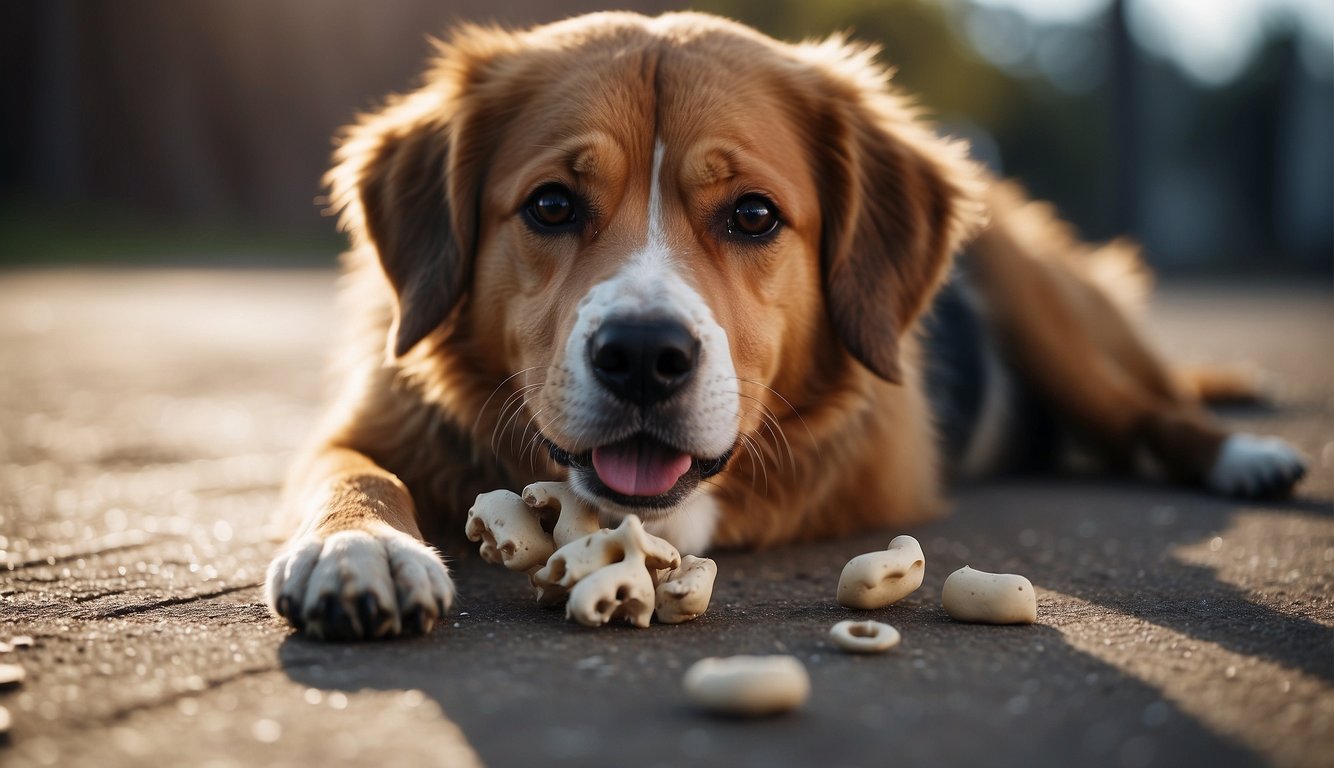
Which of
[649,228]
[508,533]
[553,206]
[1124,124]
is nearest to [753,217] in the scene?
[649,228]

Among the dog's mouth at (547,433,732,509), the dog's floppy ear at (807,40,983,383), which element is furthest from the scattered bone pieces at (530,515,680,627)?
the dog's floppy ear at (807,40,983,383)

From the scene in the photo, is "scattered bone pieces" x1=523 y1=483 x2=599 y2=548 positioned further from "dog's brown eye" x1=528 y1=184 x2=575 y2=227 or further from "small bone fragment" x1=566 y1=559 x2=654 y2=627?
"dog's brown eye" x1=528 y1=184 x2=575 y2=227

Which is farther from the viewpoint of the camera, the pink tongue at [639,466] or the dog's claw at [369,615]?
the pink tongue at [639,466]

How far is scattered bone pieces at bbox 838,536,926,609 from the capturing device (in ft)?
7.93

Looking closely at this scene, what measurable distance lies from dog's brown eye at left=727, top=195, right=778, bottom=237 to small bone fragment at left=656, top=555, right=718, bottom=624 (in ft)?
3.20

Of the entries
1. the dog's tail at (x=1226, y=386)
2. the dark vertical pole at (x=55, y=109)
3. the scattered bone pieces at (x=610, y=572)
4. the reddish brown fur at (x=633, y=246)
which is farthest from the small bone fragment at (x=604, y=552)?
the dark vertical pole at (x=55, y=109)

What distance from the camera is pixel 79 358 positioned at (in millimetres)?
6914

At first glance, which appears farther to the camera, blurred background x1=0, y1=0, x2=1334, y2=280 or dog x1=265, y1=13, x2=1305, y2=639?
blurred background x1=0, y1=0, x2=1334, y2=280

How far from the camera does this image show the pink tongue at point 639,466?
262 cm

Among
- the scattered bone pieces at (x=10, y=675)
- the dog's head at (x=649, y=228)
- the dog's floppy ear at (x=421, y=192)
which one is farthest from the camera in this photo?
the dog's floppy ear at (x=421, y=192)

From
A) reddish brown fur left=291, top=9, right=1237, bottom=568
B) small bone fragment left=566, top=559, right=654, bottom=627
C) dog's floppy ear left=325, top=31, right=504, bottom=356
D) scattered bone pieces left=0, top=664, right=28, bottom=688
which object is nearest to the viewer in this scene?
scattered bone pieces left=0, top=664, right=28, bottom=688

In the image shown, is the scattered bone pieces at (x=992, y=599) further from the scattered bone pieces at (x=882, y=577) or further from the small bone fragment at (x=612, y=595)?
the small bone fragment at (x=612, y=595)

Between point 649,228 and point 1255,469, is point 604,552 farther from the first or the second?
point 1255,469

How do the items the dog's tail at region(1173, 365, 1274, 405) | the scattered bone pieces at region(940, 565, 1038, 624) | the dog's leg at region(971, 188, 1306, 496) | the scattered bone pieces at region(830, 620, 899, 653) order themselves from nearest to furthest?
the scattered bone pieces at region(830, 620, 899, 653) < the scattered bone pieces at region(940, 565, 1038, 624) < the dog's leg at region(971, 188, 1306, 496) < the dog's tail at region(1173, 365, 1274, 405)
